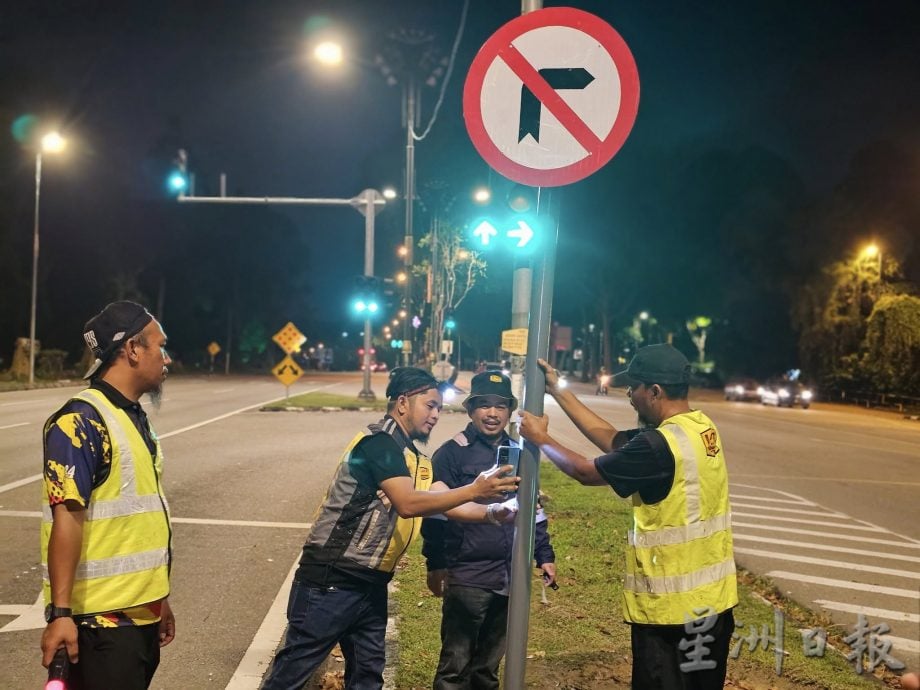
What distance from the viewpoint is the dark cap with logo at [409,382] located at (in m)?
3.55

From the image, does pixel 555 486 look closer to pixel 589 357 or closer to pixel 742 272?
pixel 742 272

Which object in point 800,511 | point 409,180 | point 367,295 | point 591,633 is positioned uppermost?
point 409,180

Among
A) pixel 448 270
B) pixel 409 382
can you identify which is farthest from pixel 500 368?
pixel 448 270

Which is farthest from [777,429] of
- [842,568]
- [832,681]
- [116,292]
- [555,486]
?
[116,292]

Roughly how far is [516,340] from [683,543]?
231 cm

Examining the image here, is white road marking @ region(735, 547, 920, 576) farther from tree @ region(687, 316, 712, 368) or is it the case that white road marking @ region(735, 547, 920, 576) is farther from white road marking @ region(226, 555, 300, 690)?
tree @ region(687, 316, 712, 368)

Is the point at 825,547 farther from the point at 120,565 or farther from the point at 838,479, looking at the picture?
the point at 120,565

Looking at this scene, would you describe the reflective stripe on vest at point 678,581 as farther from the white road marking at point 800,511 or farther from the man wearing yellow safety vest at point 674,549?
the white road marking at point 800,511

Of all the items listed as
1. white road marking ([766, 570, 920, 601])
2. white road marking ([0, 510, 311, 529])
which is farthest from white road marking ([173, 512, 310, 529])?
white road marking ([766, 570, 920, 601])

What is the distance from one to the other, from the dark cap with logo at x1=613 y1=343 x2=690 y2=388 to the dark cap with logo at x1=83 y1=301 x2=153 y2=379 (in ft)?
6.49

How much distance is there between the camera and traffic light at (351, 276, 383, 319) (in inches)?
930

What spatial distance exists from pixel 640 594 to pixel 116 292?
5260 centimetres

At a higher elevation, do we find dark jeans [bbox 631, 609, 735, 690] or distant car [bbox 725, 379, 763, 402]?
dark jeans [bbox 631, 609, 735, 690]

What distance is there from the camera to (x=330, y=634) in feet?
10.9
